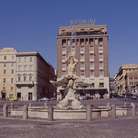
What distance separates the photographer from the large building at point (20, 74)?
239 feet

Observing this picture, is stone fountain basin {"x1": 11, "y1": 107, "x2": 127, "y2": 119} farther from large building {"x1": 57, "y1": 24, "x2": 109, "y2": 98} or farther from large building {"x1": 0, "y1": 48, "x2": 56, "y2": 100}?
large building {"x1": 0, "y1": 48, "x2": 56, "y2": 100}

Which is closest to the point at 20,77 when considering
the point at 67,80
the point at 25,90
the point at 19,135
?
the point at 25,90

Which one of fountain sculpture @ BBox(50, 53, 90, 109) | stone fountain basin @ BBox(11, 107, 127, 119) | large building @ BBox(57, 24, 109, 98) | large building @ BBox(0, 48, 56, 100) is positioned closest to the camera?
stone fountain basin @ BBox(11, 107, 127, 119)

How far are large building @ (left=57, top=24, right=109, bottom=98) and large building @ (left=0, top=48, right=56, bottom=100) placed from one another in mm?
8106

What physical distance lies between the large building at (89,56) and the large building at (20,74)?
319 inches

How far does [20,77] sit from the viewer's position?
73562 millimetres

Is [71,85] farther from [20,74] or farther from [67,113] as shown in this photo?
[20,74]

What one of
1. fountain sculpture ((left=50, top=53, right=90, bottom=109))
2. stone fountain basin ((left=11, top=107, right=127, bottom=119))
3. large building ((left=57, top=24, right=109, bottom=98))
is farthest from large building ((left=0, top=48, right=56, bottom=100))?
stone fountain basin ((left=11, top=107, right=127, bottom=119))

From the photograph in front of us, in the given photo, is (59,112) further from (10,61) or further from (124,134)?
(10,61)

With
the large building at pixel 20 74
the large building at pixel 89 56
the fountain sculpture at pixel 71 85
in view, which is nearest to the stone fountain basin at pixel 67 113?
the fountain sculpture at pixel 71 85

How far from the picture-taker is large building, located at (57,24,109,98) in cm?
7188

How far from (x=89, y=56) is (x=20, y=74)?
23990mm

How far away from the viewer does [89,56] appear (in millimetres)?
74000

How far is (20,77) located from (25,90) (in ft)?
15.4
